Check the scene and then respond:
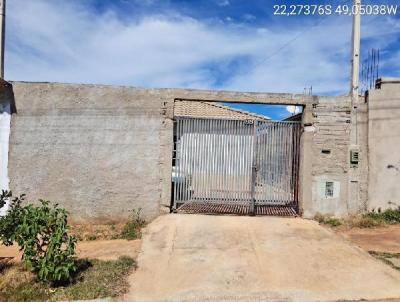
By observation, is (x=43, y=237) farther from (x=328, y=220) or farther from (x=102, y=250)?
(x=328, y=220)

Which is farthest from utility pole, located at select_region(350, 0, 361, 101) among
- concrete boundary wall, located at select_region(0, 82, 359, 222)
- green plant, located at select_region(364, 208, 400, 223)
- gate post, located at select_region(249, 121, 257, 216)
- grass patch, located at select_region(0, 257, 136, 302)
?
grass patch, located at select_region(0, 257, 136, 302)

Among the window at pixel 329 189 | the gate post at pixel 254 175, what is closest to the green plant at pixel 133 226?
the gate post at pixel 254 175

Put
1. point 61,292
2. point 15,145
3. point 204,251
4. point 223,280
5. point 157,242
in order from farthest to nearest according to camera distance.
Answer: point 15,145 → point 157,242 → point 204,251 → point 223,280 → point 61,292

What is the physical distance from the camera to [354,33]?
9.10m

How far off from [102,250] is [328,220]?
4852 mm

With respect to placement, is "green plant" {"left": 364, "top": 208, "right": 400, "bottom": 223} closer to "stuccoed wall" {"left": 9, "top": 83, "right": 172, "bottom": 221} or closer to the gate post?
the gate post

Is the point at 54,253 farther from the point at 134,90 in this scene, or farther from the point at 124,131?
the point at 134,90

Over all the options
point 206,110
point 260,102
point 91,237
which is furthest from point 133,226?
point 206,110

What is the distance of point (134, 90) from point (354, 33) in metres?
5.26

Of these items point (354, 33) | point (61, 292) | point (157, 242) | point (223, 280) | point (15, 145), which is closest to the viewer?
point (61, 292)

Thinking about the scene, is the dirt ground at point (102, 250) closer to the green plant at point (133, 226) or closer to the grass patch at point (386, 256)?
the green plant at point (133, 226)

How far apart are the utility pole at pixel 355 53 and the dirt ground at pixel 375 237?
285cm

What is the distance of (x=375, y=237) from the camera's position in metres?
7.83

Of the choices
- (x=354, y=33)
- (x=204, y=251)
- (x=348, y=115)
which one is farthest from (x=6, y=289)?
(x=354, y=33)
